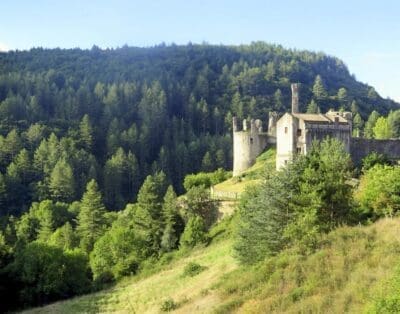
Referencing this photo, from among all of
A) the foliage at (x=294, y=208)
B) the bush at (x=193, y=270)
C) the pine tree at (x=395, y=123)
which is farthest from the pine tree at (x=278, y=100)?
the foliage at (x=294, y=208)

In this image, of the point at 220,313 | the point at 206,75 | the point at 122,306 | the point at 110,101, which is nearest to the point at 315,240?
the point at 220,313

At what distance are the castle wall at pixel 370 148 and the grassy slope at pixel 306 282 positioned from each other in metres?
24.6

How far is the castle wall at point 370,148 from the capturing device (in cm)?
5800

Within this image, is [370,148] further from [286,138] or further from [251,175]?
[251,175]

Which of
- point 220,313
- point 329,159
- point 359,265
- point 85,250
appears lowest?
point 85,250

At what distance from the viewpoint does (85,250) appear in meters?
66.8

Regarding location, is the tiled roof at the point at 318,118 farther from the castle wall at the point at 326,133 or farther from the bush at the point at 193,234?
the bush at the point at 193,234

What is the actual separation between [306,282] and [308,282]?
16 cm

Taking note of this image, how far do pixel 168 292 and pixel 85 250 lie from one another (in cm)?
3092

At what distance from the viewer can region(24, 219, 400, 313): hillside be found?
22797 mm

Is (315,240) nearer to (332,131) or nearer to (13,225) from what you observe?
(332,131)

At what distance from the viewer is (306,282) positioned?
2552cm

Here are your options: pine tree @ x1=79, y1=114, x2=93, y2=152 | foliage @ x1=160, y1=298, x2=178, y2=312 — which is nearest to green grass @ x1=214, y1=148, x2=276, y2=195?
foliage @ x1=160, y1=298, x2=178, y2=312

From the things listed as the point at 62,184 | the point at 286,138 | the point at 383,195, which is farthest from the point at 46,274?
the point at 62,184
